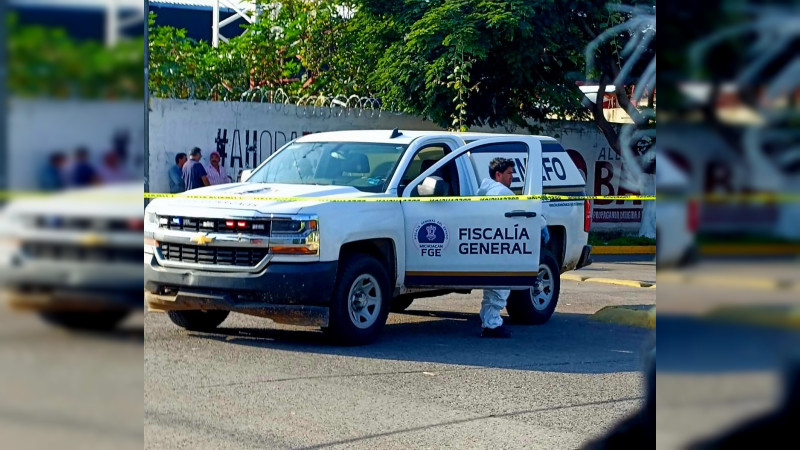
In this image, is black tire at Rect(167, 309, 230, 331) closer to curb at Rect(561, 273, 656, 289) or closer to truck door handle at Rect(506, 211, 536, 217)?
truck door handle at Rect(506, 211, 536, 217)

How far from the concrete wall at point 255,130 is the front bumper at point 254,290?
9.4 inches

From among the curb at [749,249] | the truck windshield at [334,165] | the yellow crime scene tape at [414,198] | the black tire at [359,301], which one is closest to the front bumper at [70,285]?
the yellow crime scene tape at [414,198]

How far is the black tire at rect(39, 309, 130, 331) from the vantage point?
2.01m

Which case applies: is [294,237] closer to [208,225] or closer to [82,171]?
[208,225]

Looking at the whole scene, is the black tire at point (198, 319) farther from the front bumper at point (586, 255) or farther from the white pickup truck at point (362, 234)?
the front bumper at point (586, 255)

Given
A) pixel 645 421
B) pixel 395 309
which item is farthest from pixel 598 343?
pixel 395 309

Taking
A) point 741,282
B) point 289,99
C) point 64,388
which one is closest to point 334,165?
point 289,99

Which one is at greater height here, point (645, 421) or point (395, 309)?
point (395, 309)

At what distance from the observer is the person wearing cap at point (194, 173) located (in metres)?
2.66

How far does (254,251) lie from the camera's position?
2756mm

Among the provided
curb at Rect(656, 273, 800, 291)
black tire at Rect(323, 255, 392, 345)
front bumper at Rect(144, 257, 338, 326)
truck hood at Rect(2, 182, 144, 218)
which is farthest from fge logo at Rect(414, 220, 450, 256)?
truck hood at Rect(2, 182, 144, 218)

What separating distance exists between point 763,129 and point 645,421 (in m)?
1.62

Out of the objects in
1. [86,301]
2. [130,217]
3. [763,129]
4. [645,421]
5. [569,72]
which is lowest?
[645,421]

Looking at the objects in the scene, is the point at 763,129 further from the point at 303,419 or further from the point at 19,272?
the point at 303,419
